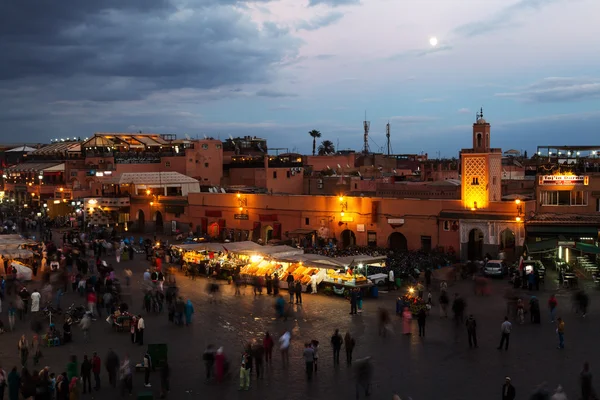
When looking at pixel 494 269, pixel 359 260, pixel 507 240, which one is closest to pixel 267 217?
pixel 507 240

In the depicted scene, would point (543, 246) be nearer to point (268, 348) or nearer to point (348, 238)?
point (348, 238)

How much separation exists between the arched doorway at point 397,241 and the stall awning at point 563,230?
7.27 m

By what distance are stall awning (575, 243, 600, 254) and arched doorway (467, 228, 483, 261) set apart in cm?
538

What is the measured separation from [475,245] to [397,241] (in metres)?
4.92

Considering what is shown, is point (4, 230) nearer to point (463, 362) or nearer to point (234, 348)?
point (234, 348)

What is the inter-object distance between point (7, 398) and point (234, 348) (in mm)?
6080

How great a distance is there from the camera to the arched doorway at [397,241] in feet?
122

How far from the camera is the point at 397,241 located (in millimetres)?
37625

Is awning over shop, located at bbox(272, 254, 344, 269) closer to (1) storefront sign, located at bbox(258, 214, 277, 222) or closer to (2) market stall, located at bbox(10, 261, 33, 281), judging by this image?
(2) market stall, located at bbox(10, 261, 33, 281)

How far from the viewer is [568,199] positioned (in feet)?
113

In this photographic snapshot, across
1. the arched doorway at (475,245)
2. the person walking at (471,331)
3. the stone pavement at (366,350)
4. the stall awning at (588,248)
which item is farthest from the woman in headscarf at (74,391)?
the arched doorway at (475,245)

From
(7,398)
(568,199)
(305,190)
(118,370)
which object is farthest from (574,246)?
(305,190)

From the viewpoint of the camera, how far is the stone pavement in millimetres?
15070

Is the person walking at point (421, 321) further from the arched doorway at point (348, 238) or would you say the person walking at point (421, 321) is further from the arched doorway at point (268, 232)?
the arched doorway at point (268, 232)
